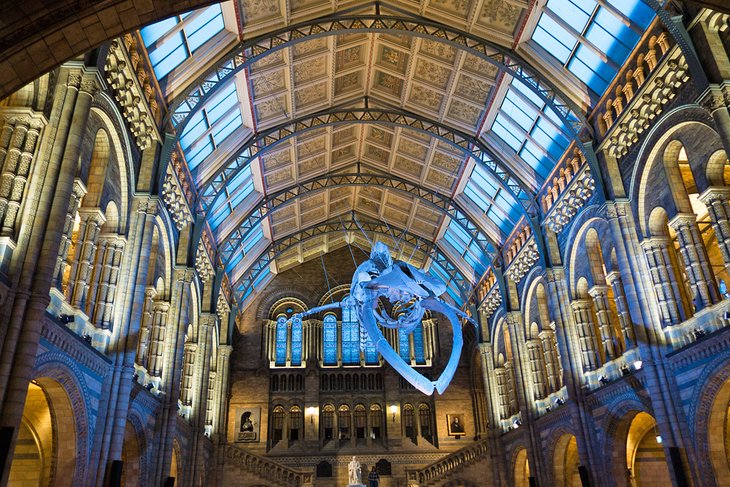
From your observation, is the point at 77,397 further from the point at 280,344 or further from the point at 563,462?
the point at 280,344

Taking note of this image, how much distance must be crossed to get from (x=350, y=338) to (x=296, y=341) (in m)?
4.01

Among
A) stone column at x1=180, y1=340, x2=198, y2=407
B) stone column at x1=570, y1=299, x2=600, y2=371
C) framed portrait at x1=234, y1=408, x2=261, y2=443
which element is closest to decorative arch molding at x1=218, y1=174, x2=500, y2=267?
stone column at x1=180, y1=340, x2=198, y2=407

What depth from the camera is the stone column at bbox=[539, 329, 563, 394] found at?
89.6ft

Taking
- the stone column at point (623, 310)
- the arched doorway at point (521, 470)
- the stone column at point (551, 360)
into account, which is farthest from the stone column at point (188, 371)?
the stone column at point (623, 310)

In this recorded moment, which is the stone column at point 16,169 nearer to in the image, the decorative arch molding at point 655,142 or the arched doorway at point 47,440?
the arched doorway at point 47,440

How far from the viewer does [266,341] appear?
133 feet

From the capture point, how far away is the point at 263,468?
32.8 meters

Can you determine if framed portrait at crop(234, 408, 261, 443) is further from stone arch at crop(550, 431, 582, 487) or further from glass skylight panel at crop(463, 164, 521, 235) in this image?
glass skylight panel at crop(463, 164, 521, 235)

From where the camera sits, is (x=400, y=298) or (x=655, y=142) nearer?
(x=655, y=142)

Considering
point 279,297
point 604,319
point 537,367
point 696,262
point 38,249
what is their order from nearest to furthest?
point 38,249 → point 696,262 → point 604,319 → point 537,367 → point 279,297

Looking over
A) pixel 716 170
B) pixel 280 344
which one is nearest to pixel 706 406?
pixel 716 170

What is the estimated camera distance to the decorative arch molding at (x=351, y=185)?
107 ft

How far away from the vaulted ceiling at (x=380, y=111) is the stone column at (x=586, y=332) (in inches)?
220

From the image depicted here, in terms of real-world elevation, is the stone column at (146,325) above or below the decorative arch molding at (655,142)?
below
